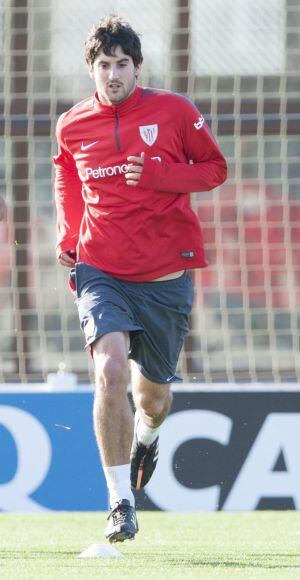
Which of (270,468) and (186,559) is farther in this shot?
(270,468)

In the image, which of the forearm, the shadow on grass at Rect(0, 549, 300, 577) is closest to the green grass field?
the shadow on grass at Rect(0, 549, 300, 577)

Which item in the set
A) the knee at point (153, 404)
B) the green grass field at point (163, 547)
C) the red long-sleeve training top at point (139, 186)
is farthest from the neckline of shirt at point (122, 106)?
the green grass field at point (163, 547)

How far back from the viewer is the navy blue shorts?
500cm

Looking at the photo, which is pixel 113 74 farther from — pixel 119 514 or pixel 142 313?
pixel 119 514

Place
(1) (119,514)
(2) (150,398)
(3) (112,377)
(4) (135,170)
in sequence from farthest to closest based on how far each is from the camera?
(2) (150,398), (4) (135,170), (3) (112,377), (1) (119,514)

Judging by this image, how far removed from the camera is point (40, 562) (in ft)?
15.4

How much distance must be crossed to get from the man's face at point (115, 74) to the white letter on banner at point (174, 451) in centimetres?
213

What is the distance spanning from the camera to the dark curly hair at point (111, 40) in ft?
16.7

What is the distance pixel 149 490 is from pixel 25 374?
89cm

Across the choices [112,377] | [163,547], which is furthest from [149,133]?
[163,547]

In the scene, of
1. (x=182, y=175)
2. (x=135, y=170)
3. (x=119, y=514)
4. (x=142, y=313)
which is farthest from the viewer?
(x=142, y=313)

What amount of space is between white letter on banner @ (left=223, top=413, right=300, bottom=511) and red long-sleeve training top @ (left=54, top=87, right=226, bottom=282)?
1.71 m

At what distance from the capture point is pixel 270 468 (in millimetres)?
6730

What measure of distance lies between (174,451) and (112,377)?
2.04m
